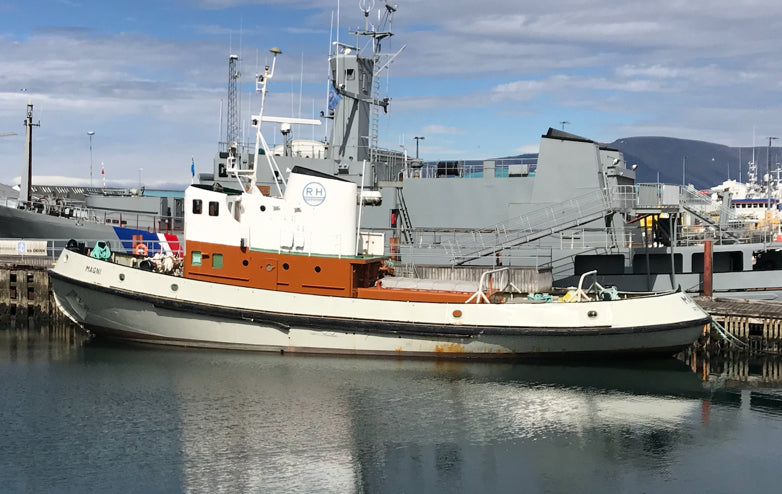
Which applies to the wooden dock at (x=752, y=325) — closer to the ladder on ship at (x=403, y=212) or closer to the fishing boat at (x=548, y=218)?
the fishing boat at (x=548, y=218)

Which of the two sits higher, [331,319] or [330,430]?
[331,319]

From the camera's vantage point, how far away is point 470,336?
62.2 ft

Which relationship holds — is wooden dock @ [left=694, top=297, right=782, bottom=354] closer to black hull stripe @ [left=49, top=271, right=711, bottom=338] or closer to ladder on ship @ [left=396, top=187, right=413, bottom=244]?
black hull stripe @ [left=49, top=271, right=711, bottom=338]

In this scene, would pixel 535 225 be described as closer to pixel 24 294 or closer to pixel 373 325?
pixel 373 325

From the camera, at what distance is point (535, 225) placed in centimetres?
2634

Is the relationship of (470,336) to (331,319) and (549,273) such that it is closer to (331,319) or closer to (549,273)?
(331,319)

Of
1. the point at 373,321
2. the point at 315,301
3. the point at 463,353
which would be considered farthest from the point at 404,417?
the point at 315,301

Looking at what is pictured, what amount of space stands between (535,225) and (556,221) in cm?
101

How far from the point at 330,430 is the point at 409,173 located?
19.6m

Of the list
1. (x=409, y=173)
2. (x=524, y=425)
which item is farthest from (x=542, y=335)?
(x=409, y=173)

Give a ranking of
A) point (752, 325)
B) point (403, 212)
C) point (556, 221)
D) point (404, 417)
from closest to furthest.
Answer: point (404, 417), point (752, 325), point (556, 221), point (403, 212)

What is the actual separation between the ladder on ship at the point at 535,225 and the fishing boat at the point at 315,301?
3748 mm

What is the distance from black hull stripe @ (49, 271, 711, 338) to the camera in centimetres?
1856

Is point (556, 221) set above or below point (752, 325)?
above
